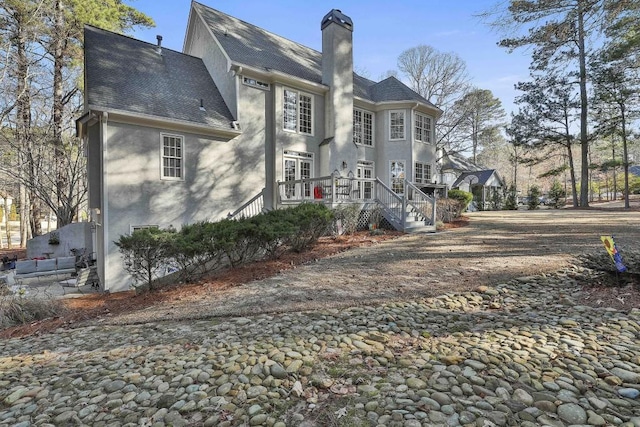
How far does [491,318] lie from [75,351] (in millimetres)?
4991

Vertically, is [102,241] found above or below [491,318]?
above

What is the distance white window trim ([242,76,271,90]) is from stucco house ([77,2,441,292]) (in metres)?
0.05

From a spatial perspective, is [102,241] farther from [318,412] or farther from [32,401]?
[318,412]

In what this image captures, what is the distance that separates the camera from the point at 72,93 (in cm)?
1755

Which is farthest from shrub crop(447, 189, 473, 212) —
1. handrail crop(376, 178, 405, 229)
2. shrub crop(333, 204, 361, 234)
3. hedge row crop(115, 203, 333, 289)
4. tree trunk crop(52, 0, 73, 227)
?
tree trunk crop(52, 0, 73, 227)

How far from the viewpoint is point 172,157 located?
442 inches

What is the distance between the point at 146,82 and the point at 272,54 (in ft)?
19.1

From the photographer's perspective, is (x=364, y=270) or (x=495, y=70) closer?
(x=364, y=270)

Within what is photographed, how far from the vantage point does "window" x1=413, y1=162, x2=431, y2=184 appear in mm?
18000

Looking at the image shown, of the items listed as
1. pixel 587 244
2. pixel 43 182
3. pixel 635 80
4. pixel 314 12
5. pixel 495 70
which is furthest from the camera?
pixel 635 80

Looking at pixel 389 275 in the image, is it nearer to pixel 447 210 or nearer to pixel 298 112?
pixel 298 112

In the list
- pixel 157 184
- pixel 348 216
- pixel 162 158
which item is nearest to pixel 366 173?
pixel 348 216

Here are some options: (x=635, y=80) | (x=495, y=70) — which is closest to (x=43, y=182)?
(x=495, y=70)

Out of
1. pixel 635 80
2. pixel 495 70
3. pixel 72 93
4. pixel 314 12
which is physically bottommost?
pixel 495 70
